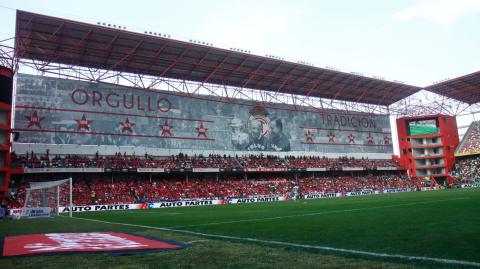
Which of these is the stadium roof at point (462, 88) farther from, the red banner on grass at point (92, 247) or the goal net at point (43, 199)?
the red banner on grass at point (92, 247)

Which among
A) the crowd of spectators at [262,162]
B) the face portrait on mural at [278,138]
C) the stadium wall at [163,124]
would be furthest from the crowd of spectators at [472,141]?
the crowd of spectators at [262,162]

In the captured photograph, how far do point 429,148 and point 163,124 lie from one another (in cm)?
5246

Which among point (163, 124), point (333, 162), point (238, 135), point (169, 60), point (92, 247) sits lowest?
point (92, 247)

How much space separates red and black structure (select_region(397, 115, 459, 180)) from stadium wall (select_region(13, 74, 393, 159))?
12134 mm

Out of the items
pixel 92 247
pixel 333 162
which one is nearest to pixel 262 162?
pixel 333 162

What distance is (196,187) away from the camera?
45.6m

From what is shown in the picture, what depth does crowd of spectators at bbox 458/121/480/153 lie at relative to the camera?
230 ft

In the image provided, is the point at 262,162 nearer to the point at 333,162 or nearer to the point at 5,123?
the point at 333,162

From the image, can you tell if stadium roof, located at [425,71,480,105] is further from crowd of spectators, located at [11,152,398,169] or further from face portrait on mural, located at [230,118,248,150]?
face portrait on mural, located at [230,118,248,150]

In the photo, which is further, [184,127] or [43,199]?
[184,127]

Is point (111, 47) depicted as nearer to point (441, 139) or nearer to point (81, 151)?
point (81, 151)

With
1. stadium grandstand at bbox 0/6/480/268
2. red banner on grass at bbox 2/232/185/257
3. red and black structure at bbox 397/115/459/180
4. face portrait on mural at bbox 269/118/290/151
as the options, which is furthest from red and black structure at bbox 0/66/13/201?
red and black structure at bbox 397/115/459/180

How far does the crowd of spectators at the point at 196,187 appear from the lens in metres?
37.4

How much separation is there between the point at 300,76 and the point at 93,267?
50.1 meters
